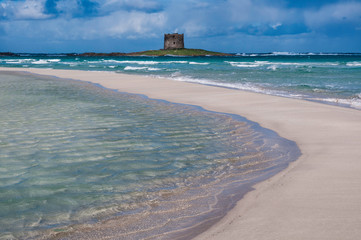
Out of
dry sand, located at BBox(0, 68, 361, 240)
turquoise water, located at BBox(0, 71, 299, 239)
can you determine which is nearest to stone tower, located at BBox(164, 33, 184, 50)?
turquoise water, located at BBox(0, 71, 299, 239)

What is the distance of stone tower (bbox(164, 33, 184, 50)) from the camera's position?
5595 inches

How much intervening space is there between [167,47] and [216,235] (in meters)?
144

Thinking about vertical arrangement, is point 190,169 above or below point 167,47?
below

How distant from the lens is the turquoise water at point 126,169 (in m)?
3.17

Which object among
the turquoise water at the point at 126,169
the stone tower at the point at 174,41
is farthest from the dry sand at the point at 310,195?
the stone tower at the point at 174,41

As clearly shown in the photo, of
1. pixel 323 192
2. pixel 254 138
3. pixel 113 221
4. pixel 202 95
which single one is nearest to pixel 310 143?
pixel 254 138

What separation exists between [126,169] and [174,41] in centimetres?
14107

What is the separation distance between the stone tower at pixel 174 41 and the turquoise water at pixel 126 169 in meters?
137

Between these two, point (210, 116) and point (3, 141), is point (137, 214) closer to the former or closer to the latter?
point (3, 141)

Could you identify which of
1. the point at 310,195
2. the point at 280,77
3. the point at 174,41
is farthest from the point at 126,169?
the point at 174,41

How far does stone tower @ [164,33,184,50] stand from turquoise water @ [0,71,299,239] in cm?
13690

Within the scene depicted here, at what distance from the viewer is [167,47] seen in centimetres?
14388

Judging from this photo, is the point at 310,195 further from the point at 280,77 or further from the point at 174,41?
the point at 174,41

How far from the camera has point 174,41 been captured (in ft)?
466
